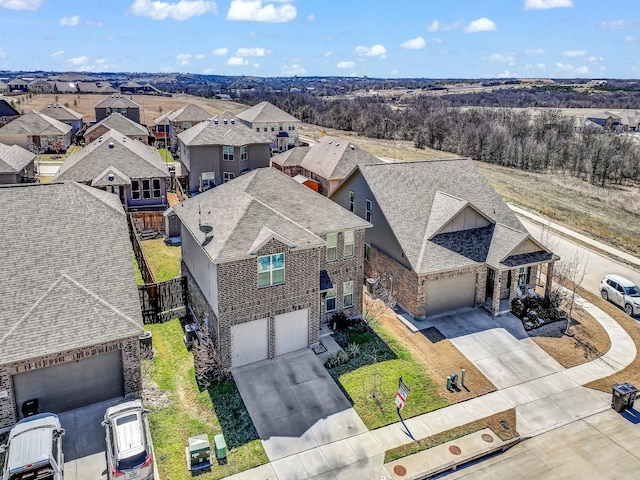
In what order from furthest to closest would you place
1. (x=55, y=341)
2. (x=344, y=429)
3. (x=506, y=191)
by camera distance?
(x=506, y=191)
(x=344, y=429)
(x=55, y=341)

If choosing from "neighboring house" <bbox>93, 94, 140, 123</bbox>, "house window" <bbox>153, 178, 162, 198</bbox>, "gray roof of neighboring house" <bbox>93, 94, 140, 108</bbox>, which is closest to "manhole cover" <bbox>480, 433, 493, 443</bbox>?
"house window" <bbox>153, 178, 162, 198</bbox>

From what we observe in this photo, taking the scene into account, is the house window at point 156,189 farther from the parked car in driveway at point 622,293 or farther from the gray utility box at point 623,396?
the gray utility box at point 623,396

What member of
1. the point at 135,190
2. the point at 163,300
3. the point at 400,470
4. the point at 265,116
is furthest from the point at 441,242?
the point at 265,116

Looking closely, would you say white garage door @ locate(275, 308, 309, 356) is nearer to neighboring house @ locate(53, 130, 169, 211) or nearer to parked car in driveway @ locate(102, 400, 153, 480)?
parked car in driveway @ locate(102, 400, 153, 480)

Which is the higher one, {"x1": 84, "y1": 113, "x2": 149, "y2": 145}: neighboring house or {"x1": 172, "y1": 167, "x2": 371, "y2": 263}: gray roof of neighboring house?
{"x1": 84, "y1": 113, "x2": 149, "y2": 145}: neighboring house

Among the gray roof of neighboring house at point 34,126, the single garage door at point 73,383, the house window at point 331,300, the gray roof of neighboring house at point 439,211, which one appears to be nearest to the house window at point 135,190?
the gray roof of neighboring house at point 439,211

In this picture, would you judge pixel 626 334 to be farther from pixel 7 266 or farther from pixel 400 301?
pixel 7 266

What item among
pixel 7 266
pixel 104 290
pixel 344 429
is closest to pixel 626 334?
pixel 344 429
